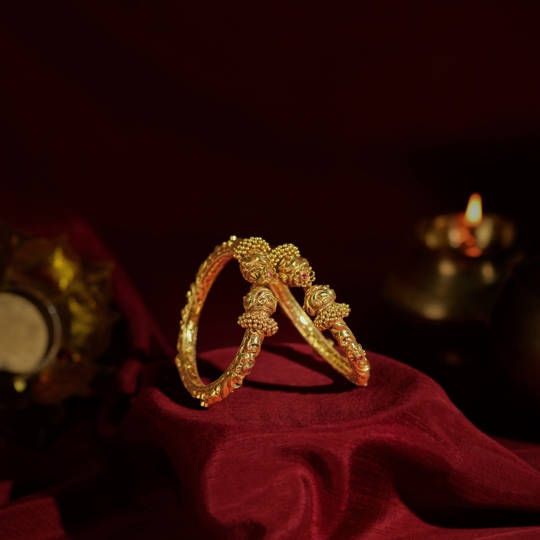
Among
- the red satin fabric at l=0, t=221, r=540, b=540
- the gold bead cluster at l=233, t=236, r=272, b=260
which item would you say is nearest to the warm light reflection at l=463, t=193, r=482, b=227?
the red satin fabric at l=0, t=221, r=540, b=540

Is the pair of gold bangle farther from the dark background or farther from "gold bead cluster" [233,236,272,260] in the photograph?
the dark background

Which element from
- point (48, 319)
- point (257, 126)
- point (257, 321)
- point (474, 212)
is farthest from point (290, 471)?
point (257, 126)

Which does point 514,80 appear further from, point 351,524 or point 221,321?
point 351,524

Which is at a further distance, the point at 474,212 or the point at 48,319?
the point at 474,212

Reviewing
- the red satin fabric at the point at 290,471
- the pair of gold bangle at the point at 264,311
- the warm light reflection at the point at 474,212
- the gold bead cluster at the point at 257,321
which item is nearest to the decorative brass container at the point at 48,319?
the red satin fabric at the point at 290,471

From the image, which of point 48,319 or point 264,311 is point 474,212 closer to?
A: point 264,311
